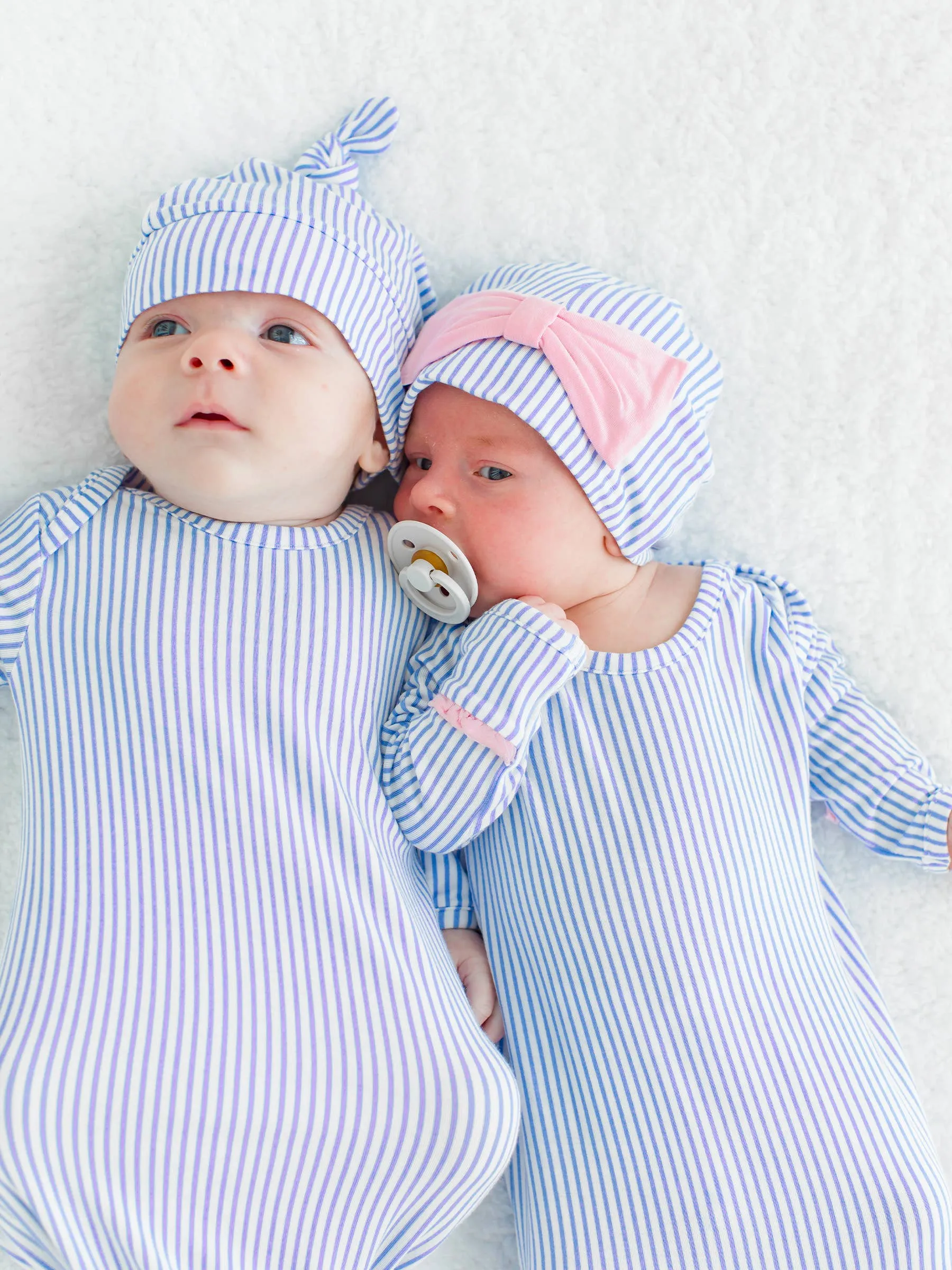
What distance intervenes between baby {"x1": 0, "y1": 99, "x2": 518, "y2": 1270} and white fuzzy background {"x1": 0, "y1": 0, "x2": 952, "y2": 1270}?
0.73 feet

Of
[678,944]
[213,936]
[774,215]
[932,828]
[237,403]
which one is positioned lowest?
[213,936]

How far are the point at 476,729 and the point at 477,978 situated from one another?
34 cm

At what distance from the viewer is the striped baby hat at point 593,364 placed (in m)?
1.24

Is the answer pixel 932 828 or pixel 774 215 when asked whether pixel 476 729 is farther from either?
pixel 774 215

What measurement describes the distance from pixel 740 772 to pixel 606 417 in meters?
0.44

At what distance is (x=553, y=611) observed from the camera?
4.18 feet

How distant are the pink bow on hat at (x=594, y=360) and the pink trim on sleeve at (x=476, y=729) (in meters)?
0.33

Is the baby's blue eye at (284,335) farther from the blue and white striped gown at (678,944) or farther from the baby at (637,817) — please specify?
the blue and white striped gown at (678,944)

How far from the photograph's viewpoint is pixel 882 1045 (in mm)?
1270

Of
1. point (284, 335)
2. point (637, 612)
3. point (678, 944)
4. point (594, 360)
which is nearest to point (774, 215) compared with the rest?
point (594, 360)

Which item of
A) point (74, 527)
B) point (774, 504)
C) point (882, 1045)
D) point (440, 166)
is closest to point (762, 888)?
point (882, 1045)

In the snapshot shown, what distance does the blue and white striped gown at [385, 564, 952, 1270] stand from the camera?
1.12 m

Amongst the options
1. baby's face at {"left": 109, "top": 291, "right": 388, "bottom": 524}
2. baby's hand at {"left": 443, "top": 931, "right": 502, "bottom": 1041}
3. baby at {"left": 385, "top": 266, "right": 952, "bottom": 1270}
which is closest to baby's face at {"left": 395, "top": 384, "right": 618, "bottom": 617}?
baby at {"left": 385, "top": 266, "right": 952, "bottom": 1270}

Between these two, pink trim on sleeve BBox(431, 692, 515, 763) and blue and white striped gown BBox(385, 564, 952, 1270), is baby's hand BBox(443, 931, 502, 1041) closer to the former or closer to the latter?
blue and white striped gown BBox(385, 564, 952, 1270)
